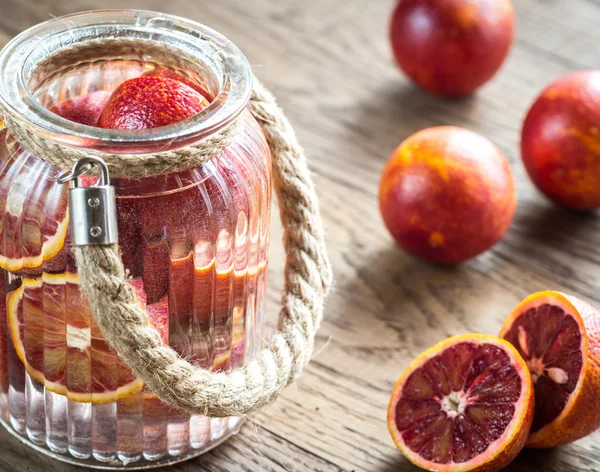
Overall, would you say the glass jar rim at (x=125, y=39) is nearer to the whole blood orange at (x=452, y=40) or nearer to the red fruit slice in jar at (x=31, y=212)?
A: the red fruit slice in jar at (x=31, y=212)

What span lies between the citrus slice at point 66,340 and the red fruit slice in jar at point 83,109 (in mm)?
111

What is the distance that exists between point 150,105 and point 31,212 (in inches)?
3.9

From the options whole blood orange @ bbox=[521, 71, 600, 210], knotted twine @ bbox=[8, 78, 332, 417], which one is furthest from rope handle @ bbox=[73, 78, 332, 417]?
whole blood orange @ bbox=[521, 71, 600, 210]

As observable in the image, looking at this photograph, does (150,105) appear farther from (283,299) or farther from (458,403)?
(458,403)

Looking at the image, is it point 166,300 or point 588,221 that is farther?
point 588,221

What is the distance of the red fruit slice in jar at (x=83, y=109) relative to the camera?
597mm

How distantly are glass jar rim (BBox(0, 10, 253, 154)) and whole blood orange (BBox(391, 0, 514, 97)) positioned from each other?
436 mm

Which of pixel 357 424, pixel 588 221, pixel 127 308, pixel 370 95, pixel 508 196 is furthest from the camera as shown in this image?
pixel 370 95

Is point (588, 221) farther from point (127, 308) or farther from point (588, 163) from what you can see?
point (127, 308)

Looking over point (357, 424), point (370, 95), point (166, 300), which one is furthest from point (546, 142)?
point (166, 300)

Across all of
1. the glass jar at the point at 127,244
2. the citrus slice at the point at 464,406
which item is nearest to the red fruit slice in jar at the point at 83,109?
the glass jar at the point at 127,244

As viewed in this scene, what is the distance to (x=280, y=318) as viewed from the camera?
2.07ft

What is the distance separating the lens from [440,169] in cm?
77

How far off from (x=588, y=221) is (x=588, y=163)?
85 millimetres
